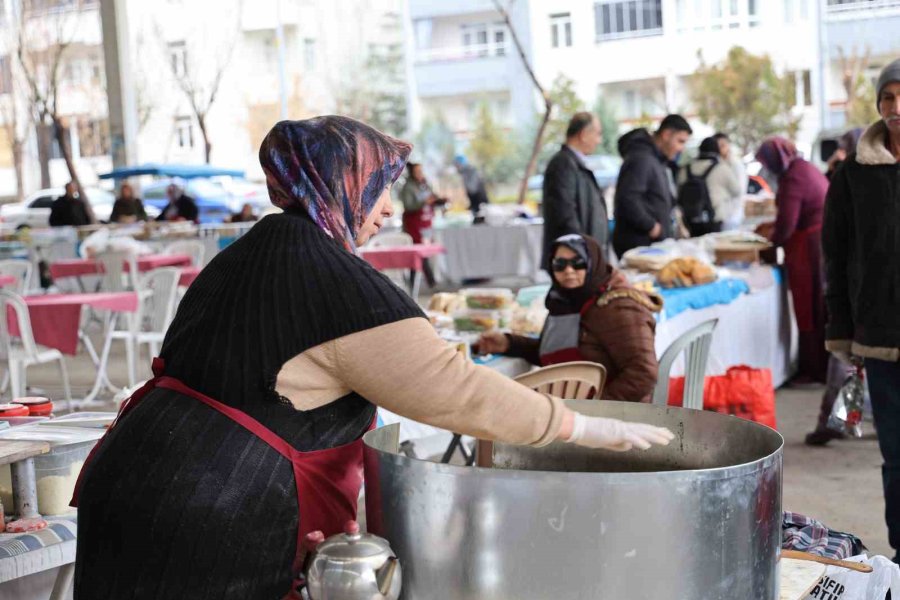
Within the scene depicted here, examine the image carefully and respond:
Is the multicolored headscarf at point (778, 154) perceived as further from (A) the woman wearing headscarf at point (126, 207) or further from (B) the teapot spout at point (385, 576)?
(A) the woman wearing headscarf at point (126, 207)

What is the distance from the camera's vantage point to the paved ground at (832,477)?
4.36 metres

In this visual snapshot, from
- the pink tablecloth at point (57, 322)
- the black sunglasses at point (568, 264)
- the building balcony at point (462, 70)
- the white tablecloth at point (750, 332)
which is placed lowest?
the white tablecloth at point (750, 332)

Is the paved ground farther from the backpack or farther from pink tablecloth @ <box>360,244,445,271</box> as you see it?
pink tablecloth @ <box>360,244,445,271</box>

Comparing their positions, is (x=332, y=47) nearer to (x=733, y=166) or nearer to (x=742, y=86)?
(x=742, y=86)

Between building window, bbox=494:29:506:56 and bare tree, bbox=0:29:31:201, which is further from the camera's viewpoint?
building window, bbox=494:29:506:56

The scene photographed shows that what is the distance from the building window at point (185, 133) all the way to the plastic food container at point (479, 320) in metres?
25.7

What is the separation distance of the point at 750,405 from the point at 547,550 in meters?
3.29

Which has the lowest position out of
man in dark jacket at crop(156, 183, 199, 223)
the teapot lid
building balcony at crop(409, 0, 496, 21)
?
the teapot lid

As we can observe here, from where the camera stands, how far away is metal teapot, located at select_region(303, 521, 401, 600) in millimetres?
1460

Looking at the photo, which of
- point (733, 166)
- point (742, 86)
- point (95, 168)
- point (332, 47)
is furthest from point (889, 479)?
point (95, 168)

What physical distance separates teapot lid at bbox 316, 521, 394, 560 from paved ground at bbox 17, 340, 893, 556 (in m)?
2.98

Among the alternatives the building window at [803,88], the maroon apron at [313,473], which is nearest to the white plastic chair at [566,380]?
the maroon apron at [313,473]

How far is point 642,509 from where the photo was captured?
4.78ft

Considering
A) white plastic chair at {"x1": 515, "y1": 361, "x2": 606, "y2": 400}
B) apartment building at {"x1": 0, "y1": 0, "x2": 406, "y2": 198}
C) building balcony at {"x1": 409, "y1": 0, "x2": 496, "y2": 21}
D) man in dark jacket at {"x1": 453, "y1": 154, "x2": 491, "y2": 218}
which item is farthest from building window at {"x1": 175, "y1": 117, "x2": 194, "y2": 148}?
white plastic chair at {"x1": 515, "y1": 361, "x2": 606, "y2": 400}
